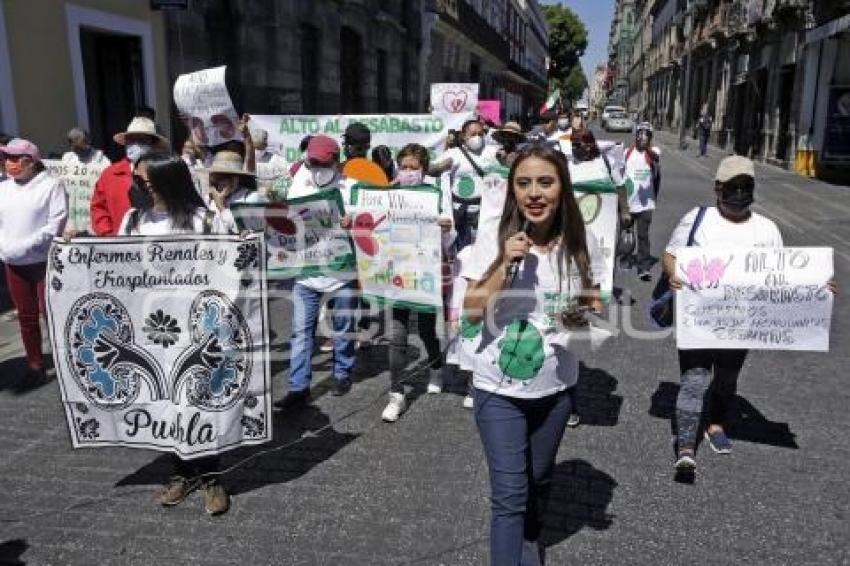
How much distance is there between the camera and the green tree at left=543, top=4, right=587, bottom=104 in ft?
318

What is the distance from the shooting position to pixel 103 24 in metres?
10.4

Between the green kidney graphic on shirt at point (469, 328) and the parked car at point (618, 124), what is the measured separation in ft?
163

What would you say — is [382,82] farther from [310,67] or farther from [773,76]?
[773,76]

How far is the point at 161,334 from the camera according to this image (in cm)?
350

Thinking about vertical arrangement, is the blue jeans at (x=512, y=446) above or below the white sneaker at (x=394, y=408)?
above

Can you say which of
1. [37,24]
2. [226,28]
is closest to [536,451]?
[37,24]

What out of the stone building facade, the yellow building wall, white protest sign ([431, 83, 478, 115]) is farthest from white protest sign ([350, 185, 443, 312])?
the stone building facade

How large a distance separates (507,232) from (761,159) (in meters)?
27.7

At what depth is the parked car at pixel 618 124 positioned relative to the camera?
4981 cm

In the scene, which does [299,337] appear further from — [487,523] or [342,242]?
[487,523]

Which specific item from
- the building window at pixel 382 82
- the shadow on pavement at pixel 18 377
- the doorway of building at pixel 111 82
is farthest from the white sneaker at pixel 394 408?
the building window at pixel 382 82

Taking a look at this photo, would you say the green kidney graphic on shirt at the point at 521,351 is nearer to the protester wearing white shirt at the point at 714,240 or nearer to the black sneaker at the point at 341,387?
the protester wearing white shirt at the point at 714,240

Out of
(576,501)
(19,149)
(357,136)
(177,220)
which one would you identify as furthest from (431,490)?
(19,149)

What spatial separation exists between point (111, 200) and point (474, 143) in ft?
14.1
